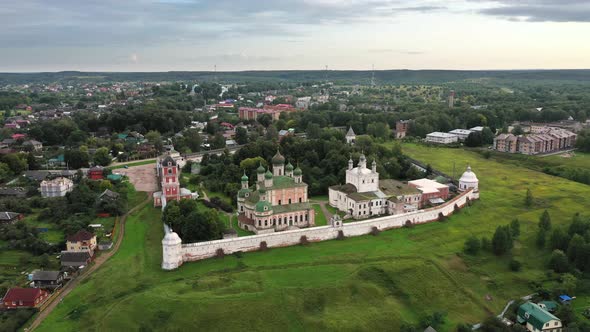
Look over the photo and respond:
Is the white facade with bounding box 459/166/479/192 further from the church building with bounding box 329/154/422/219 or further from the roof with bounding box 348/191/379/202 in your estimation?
the roof with bounding box 348/191/379/202

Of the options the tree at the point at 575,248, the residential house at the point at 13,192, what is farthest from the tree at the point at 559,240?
the residential house at the point at 13,192

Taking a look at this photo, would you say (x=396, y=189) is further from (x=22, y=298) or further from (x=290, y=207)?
(x=22, y=298)

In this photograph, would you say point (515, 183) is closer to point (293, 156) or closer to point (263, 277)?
point (293, 156)

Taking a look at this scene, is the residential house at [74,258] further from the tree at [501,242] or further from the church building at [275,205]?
the tree at [501,242]

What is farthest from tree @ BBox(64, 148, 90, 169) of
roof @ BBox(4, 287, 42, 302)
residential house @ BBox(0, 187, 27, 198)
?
roof @ BBox(4, 287, 42, 302)

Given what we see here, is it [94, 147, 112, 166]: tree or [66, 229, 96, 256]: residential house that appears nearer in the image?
[66, 229, 96, 256]: residential house

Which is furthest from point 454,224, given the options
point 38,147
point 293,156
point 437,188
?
point 38,147
